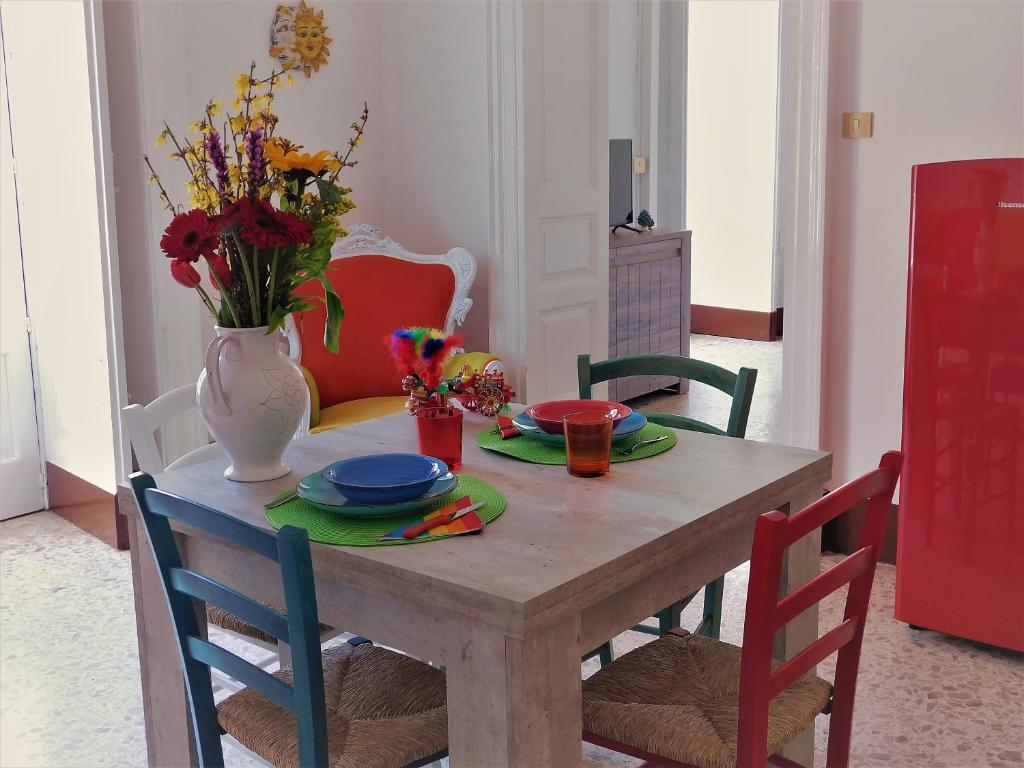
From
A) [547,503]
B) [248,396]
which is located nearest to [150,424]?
[248,396]

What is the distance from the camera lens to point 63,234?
12.8 ft

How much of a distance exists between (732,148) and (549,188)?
145 inches

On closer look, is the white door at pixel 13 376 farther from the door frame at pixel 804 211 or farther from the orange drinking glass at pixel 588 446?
the orange drinking glass at pixel 588 446

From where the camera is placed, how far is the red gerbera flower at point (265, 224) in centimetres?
174

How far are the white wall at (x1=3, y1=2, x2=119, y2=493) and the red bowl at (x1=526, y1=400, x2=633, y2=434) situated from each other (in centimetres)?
203

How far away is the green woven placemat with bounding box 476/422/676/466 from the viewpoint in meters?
2.02

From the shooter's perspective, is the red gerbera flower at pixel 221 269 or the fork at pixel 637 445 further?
the fork at pixel 637 445

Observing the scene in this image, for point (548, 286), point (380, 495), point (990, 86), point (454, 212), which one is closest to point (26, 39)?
point (454, 212)

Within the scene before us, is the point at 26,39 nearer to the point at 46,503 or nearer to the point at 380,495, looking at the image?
the point at 46,503

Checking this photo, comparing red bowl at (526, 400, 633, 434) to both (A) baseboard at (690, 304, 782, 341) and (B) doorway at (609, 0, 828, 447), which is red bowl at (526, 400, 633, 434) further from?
(A) baseboard at (690, 304, 782, 341)

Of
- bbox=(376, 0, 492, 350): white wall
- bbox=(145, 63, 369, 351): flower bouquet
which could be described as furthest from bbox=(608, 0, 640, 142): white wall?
bbox=(145, 63, 369, 351): flower bouquet

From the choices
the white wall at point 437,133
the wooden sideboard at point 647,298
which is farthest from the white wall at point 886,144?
the wooden sideboard at point 647,298

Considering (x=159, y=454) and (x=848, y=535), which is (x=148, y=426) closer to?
(x=159, y=454)

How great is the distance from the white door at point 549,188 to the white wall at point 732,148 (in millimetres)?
3223
